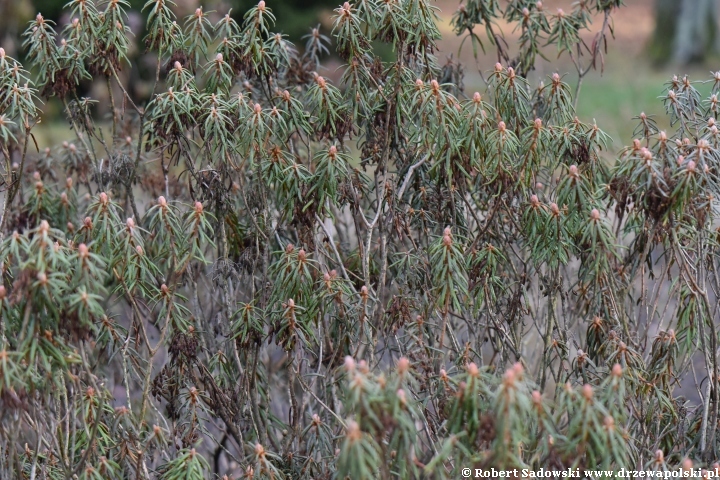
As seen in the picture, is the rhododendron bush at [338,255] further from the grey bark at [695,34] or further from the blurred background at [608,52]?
the grey bark at [695,34]

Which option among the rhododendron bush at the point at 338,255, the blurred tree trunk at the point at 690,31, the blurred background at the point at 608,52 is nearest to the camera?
the rhododendron bush at the point at 338,255

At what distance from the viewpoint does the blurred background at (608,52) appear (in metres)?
11.3

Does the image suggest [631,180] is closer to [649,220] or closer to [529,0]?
[649,220]

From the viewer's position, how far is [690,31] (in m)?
17.5

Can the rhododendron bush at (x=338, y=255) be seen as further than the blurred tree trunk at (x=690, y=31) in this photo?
No

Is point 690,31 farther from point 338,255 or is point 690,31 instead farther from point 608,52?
A: point 338,255

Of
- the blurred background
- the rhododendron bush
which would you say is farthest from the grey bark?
the rhododendron bush

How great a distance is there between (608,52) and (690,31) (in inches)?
82.3

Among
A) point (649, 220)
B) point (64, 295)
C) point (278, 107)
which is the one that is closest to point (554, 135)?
point (649, 220)

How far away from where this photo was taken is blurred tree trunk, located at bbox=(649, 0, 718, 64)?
1747 cm

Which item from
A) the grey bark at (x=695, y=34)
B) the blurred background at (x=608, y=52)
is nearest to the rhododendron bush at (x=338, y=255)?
the blurred background at (x=608, y=52)

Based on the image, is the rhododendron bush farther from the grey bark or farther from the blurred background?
the grey bark

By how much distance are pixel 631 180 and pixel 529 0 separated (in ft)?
6.90

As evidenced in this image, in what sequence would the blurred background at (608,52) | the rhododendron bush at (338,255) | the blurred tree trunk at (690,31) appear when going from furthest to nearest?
1. the blurred tree trunk at (690,31)
2. the blurred background at (608,52)
3. the rhododendron bush at (338,255)
